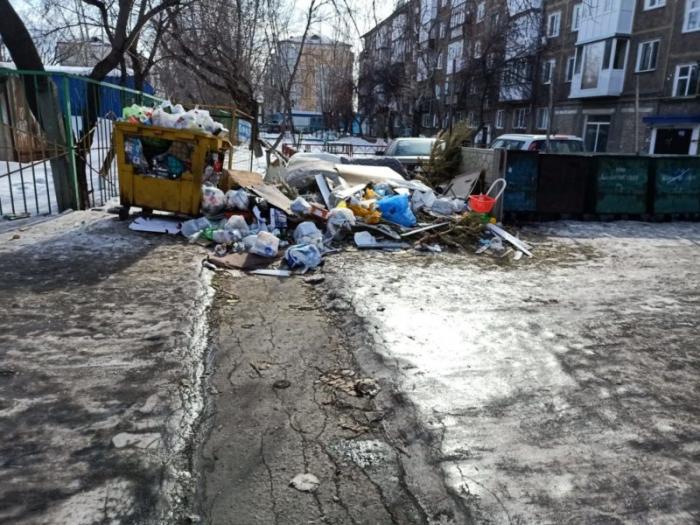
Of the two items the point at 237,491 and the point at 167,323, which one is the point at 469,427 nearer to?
the point at 237,491

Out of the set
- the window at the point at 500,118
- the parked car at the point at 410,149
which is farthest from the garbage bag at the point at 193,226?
the window at the point at 500,118

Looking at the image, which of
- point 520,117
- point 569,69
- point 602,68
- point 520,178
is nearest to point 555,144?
point 520,178

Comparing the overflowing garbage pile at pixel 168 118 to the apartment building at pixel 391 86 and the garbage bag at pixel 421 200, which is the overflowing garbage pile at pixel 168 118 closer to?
the garbage bag at pixel 421 200

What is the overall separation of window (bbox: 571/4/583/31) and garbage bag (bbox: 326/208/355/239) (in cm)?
2801

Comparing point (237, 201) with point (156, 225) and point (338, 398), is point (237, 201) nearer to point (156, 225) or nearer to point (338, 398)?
point (156, 225)

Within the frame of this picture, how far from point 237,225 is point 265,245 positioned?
2.59 ft

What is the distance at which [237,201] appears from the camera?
744cm

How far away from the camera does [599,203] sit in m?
9.51

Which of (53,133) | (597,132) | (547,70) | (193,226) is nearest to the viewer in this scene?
(193,226)

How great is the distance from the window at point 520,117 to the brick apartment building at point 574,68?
0.08 m

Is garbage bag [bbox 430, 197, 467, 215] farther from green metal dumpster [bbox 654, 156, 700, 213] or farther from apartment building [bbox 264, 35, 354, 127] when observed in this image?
apartment building [bbox 264, 35, 354, 127]

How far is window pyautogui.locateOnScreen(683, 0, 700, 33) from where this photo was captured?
22.7 m

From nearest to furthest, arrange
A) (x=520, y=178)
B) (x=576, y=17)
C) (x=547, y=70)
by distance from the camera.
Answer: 1. (x=520, y=178)
2. (x=576, y=17)
3. (x=547, y=70)

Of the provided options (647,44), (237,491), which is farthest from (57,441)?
(647,44)
